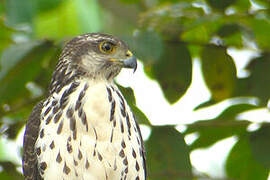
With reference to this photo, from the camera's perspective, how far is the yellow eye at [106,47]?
605 centimetres

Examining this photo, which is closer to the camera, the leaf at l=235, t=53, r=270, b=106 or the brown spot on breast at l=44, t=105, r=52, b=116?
the brown spot on breast at l=44, t=105, r=52, b=116

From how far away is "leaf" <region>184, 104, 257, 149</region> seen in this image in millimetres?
6664

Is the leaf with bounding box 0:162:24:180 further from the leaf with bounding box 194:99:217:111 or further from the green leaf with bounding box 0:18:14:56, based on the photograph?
the leaf with bounding box 194:99:217:111

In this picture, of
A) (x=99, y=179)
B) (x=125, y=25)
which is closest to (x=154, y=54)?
(x=99, y=179)

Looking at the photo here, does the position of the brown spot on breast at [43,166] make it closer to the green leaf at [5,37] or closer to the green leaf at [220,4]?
the green leaf at [5,37]

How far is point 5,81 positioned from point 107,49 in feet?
2.61

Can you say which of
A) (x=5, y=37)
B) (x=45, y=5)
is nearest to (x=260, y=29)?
(x=45, y=5)

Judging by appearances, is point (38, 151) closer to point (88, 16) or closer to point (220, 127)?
point (220, 127)

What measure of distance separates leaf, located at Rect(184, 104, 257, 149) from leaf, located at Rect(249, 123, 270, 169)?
0.15m

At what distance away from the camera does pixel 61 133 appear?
5.68m

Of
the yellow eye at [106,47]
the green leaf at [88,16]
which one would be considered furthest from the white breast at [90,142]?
the green leaf at [88,16]

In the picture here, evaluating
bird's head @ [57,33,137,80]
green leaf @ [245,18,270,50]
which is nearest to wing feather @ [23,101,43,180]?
bird's head @ [57,33,137,80]

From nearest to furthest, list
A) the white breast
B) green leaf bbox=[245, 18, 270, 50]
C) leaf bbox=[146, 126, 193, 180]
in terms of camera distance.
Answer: the white breast → leaf bbox=[146, 126, 193, 180] → green leaf bbox=[245, 18, 270, 50]

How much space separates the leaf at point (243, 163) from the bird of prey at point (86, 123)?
1.02 meters
